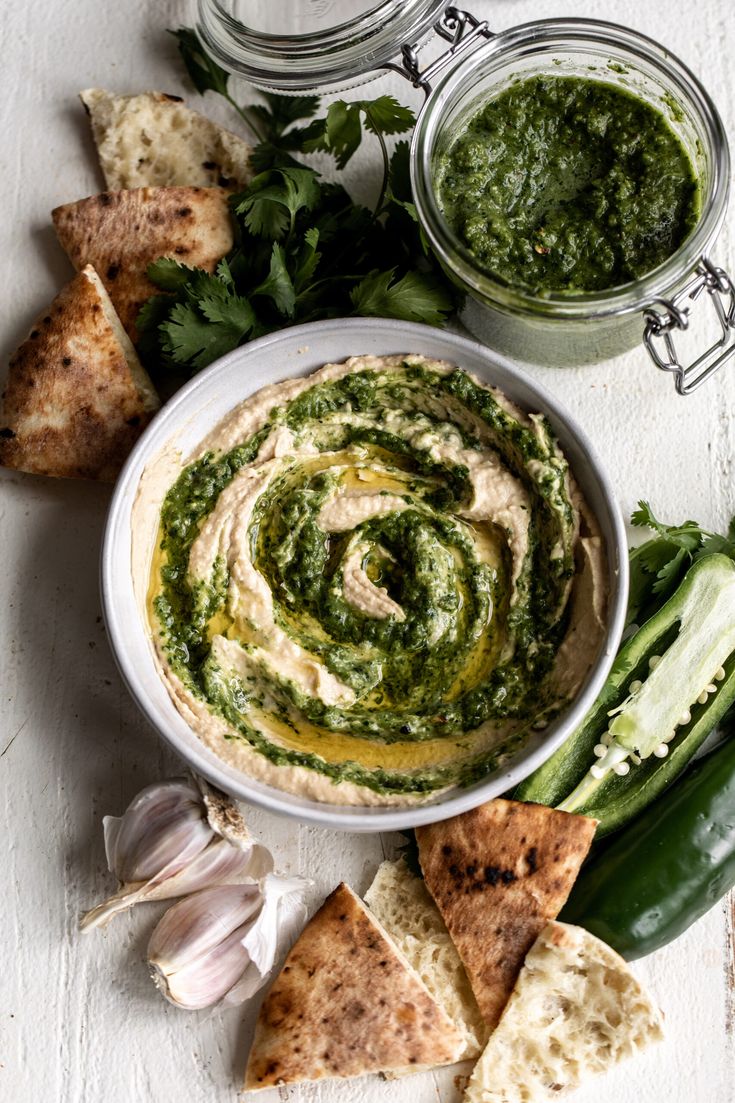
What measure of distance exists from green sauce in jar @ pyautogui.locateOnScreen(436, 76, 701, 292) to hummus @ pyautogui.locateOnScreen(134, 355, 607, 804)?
31 cm

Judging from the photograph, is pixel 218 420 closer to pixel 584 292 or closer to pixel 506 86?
pixel 584 292

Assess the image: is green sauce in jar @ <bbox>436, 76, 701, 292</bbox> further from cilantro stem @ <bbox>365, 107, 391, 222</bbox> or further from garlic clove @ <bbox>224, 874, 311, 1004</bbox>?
garlic clove @ <bbox>224, 874, 311, 1004</bbox>

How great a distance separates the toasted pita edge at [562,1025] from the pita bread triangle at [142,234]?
1.73 m

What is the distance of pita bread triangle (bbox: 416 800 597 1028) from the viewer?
8.01 ft

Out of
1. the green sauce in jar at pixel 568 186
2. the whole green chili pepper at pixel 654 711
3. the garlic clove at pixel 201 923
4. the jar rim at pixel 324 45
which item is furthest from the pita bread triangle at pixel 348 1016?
the jar rim at pixel 324 45

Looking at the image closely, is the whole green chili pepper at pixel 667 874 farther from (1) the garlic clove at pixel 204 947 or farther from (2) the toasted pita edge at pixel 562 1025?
(1) the garlic clove at pixel 204 947

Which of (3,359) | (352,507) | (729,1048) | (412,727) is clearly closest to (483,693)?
(412,727)

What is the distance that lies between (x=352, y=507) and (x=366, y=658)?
340 mm

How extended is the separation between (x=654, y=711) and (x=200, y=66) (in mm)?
1937

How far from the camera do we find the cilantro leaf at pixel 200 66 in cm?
281

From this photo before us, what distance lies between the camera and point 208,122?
2803 mm

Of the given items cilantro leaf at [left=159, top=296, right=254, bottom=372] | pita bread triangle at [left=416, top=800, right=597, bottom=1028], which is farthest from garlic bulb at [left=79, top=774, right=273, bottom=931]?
cilantro leaf at [left=159, top=296, right=254, bottom=372]

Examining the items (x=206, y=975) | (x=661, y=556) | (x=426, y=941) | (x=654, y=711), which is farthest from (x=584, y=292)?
(x=206, y=975)

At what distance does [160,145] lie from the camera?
9.20 feet
